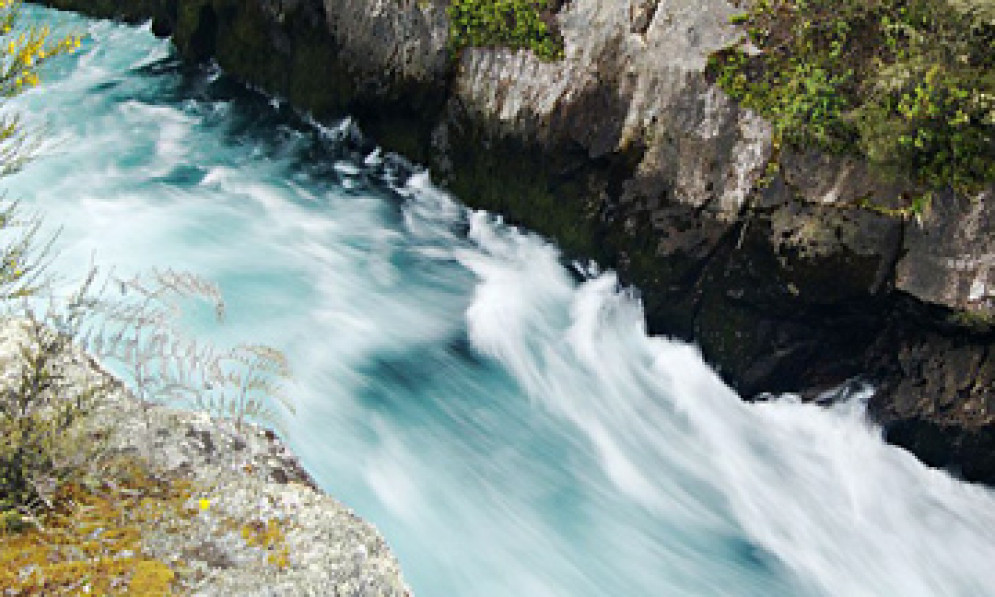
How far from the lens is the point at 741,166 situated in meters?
7.23

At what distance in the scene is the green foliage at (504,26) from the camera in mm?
8578

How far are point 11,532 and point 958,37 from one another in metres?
7.35

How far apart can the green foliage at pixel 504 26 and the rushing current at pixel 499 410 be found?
7.19 ft

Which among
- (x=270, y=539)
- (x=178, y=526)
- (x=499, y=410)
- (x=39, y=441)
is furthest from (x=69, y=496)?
(x=499, y=410)

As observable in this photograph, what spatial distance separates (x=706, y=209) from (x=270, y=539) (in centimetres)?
603

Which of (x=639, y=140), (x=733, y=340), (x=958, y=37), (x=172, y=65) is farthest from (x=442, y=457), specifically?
(x=172, y=65)

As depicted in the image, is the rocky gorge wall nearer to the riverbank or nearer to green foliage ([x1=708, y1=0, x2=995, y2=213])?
green foliage ([x1=708, y1=0, x2=995, y2=213])

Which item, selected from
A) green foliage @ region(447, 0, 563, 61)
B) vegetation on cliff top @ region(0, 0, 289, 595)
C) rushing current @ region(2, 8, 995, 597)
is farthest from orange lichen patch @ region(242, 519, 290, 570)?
green foliage @ region(447, 0, 563, 61)

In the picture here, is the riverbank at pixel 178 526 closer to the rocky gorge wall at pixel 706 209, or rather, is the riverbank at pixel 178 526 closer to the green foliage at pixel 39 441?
the green foliage at pixel 39 441

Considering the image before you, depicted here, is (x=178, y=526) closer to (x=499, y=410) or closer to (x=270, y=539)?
(x=270, y=539)

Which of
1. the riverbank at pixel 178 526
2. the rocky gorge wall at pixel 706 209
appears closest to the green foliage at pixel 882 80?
the rocky gorge wall at pixel 706 209

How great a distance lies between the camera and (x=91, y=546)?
2.32 meters

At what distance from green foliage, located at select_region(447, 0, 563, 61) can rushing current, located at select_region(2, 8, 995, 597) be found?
7.19ft

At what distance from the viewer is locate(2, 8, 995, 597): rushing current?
6.42 metres
